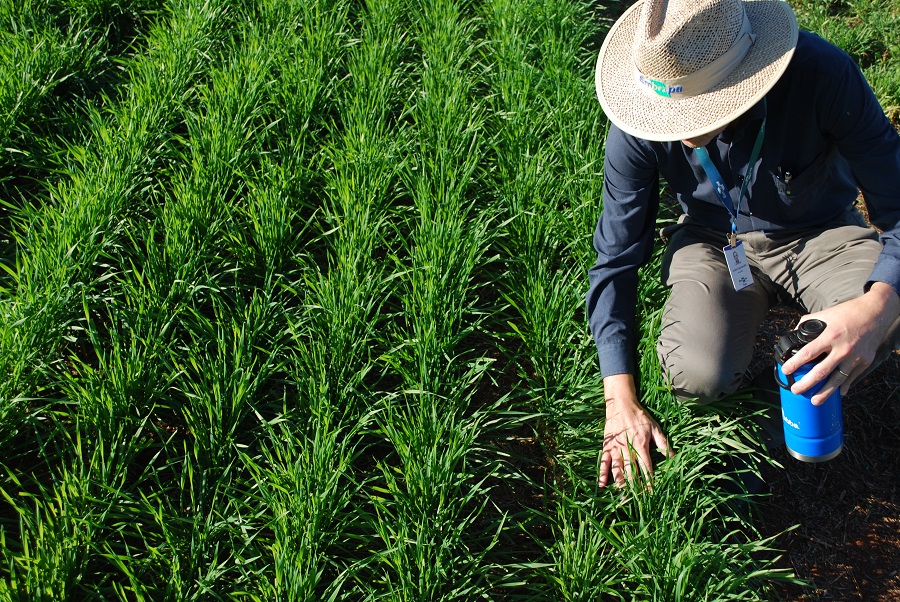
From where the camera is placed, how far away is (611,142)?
77.5 inches

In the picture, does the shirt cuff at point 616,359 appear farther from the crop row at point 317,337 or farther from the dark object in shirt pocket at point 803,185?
the dark object in shirt pocket at point 803,185

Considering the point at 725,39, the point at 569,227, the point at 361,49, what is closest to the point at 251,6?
the point at 361,49

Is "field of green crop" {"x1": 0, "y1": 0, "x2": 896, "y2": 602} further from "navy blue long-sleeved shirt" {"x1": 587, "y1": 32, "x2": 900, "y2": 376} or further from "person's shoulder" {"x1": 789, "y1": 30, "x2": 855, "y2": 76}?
"person's shoulder" {"x1": 789, "y1": 30, "x2": 855, "y2": 76}

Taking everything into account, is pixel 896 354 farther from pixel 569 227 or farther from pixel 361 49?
pixel 361 49

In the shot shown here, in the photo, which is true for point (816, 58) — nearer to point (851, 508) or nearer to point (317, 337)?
point (851, 508)

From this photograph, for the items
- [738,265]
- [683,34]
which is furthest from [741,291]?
[683,34]

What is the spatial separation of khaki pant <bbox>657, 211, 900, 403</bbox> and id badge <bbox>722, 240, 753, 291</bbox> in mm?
62

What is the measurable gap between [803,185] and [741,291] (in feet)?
1.03

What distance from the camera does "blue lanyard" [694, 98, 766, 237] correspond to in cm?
185

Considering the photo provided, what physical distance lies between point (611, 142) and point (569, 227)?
0.52 metres

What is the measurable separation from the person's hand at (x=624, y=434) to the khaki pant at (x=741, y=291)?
12 centimetres

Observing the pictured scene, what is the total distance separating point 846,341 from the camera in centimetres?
168

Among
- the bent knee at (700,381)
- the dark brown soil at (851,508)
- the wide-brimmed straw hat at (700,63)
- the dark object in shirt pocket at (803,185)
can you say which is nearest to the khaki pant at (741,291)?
the bent knee at (700,381)

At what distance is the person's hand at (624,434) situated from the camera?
6.09 ft
